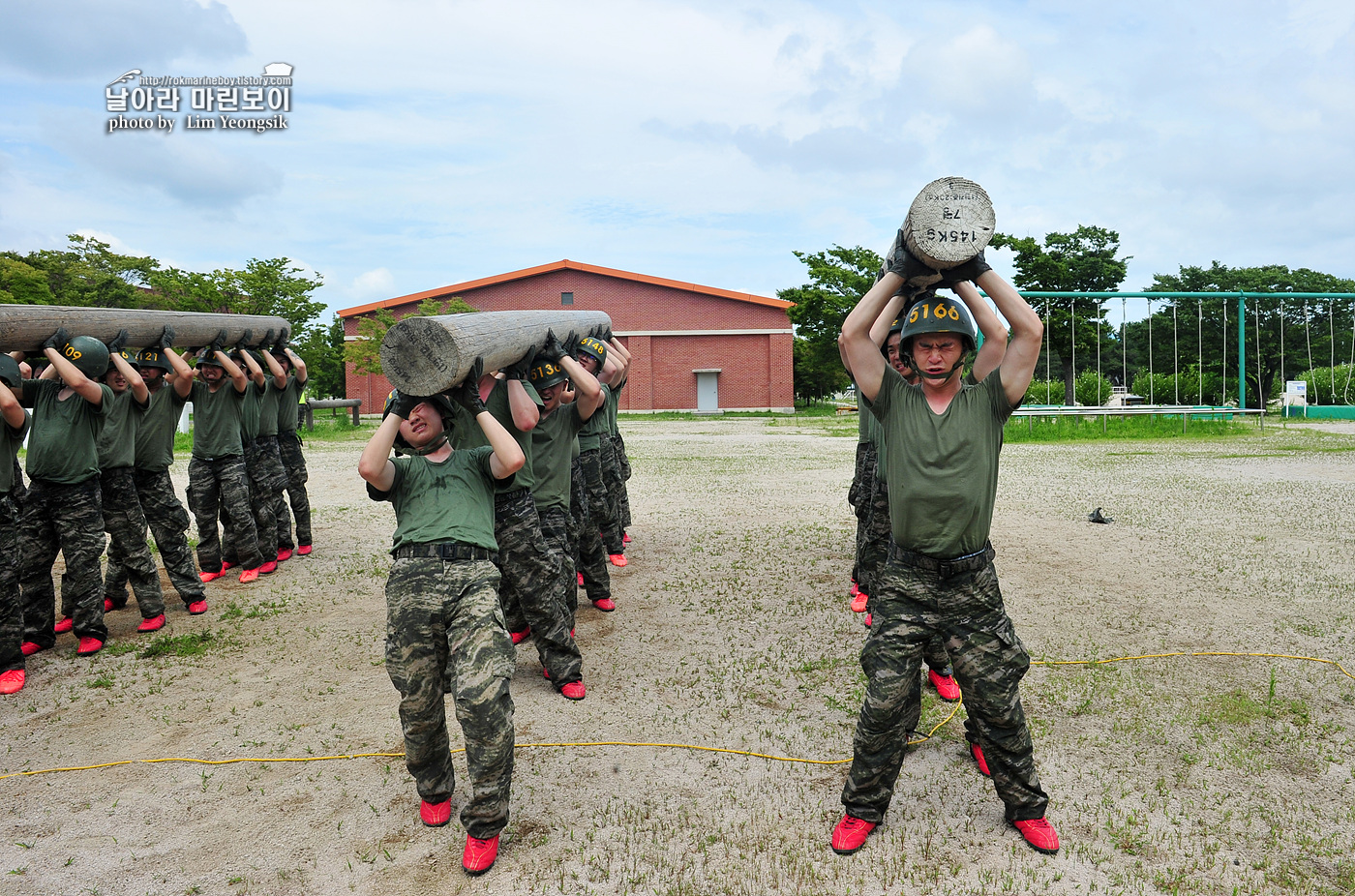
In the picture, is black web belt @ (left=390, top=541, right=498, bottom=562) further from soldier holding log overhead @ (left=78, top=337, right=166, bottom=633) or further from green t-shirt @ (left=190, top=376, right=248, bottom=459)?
green t-shirt @ (left=190, top=376, right=248, bottom=459)

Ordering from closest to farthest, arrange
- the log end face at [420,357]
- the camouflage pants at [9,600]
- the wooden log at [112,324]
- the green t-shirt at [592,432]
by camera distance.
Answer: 1. the log end face at [420,357]
2. the camouflage pants at [9,600]
3. the wooden log at [112,324]
4. the green t-shirt at [592,432]

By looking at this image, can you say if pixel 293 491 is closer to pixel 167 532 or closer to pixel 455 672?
pixel 167 532

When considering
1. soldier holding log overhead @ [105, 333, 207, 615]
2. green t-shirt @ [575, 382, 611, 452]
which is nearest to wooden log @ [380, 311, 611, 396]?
green t-shirt @ [575, 382, 611, 452]

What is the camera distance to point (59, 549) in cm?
620

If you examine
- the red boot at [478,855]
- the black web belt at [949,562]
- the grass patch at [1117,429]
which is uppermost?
the grass patch at [1117,429]

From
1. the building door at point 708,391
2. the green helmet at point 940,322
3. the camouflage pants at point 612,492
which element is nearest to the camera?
the green helmet at point 940,322

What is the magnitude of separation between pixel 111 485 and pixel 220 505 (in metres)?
1.62

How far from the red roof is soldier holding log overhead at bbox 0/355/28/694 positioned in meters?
36.6

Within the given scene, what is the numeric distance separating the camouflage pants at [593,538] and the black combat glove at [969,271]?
166 inches

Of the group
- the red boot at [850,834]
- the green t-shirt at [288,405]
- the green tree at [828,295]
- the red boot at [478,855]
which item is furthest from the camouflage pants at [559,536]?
the green tree at [828,295]

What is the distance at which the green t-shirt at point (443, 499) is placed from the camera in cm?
373

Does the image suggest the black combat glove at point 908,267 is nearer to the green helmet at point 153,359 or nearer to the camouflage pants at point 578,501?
the camouflage pants at point 578,501

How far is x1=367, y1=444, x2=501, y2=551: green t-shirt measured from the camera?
147 inches

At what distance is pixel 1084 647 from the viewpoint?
19.5 feet
